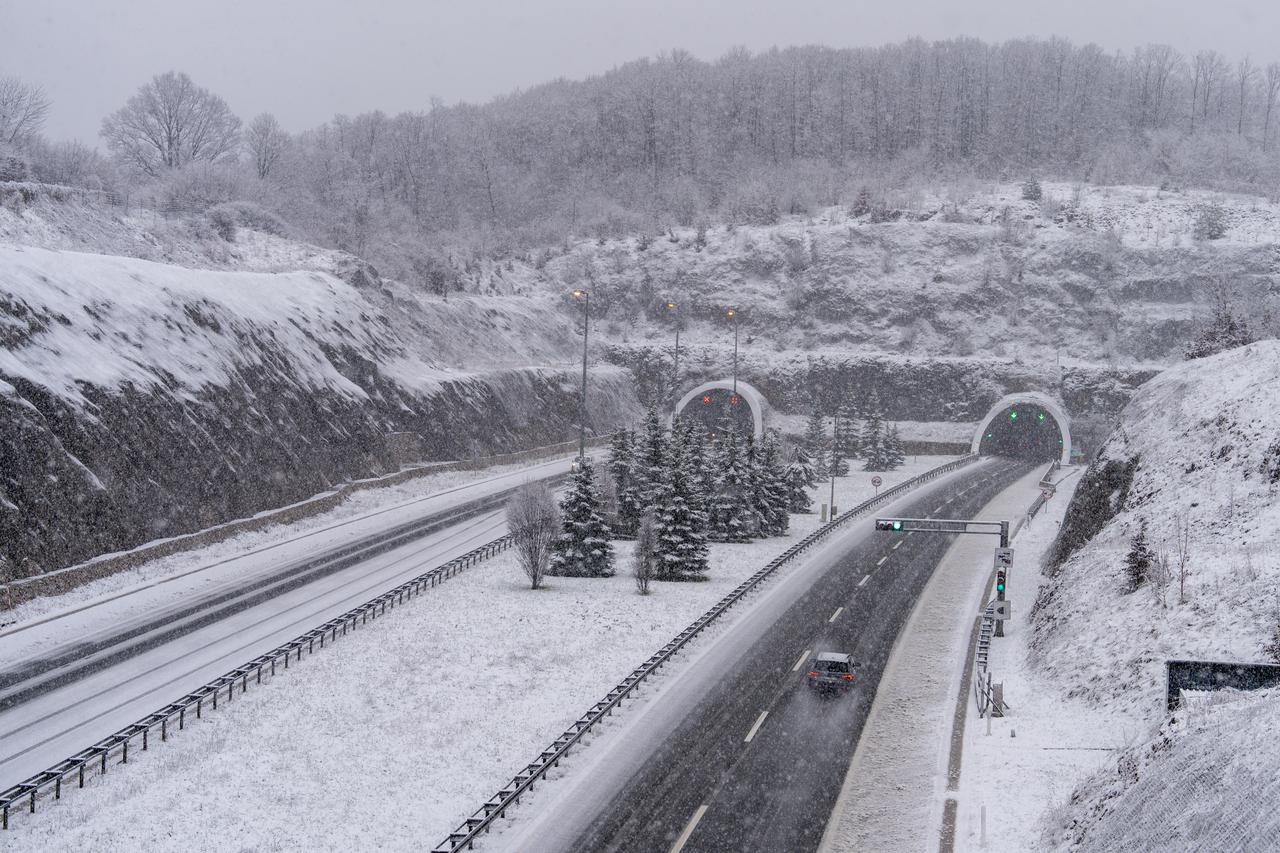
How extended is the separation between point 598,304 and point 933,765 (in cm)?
8471

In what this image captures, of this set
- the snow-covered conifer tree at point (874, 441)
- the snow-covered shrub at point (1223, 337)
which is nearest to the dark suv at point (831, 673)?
the snow-covered shrub at point (1223, 337)

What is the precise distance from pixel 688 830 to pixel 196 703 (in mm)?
12624

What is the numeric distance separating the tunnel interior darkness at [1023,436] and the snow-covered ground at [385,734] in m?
59.2

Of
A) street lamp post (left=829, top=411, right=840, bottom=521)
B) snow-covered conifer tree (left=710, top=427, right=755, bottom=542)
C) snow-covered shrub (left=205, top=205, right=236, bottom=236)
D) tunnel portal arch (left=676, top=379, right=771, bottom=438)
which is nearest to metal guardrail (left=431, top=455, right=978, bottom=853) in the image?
snow-covered conifer tree (left=710, top=427, right=755, bottom=542)

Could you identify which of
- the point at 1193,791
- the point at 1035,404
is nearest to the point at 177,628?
the point at 1193,791

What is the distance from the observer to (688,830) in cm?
1666

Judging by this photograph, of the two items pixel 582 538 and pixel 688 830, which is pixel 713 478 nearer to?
pixel 582 538

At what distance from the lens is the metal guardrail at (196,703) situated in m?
17.2

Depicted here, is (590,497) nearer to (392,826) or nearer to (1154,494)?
(1154,494)

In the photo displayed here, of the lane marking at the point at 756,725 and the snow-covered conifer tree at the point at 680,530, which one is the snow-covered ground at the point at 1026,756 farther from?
the snow-covered conifer tree at the point at 680,530

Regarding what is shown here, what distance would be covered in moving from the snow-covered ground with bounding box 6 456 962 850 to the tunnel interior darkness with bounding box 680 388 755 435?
Result: 52749 mm

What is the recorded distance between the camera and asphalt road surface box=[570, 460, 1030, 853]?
16578 millimetres

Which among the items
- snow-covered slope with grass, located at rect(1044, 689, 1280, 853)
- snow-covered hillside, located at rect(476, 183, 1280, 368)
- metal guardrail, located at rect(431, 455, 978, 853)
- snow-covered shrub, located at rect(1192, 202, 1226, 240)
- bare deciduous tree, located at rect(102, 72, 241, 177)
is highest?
bare deciduous tree, located at rect(102, 72, 241, 177)

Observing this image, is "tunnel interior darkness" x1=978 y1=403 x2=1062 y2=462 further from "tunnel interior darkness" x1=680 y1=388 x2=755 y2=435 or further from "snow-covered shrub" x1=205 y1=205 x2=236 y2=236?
"snow-covered shrub" x1=205 y1=205 x2=236 y2=236
